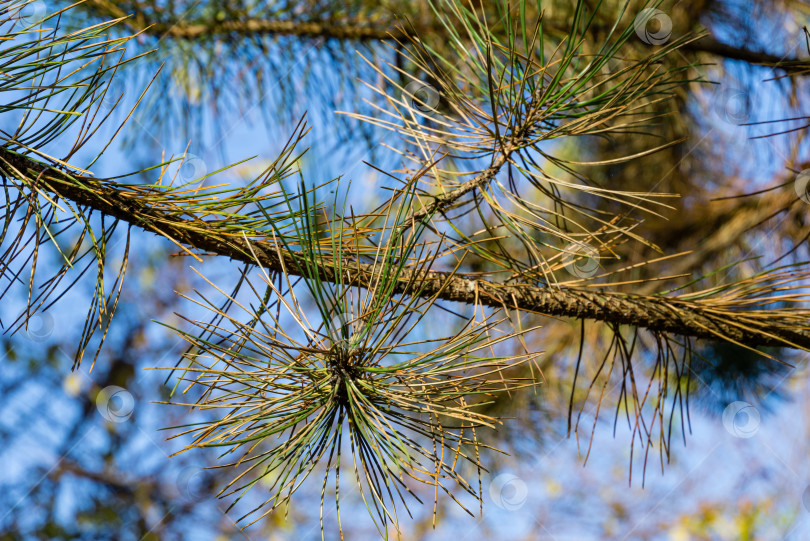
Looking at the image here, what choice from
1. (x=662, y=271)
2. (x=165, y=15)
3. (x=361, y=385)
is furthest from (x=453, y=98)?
(x=662, y=271)

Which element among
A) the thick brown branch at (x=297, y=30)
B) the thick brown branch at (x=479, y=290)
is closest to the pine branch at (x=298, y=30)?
the thick brown branch at (x=297, y=30)

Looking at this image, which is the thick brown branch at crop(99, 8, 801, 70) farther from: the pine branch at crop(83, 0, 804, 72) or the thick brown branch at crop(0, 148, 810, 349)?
the thick brown branch at crop(0, 148, 810, 349)

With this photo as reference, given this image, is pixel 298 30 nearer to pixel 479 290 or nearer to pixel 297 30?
pixel 297 30

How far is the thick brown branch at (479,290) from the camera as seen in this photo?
0.35 meters

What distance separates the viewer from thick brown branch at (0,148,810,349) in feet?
1.16

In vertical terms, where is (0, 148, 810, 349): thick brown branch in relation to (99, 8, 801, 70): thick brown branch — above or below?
below

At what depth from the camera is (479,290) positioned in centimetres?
43

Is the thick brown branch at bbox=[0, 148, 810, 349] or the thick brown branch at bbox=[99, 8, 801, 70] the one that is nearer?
the thick brown branch at bbox=[0, 148, 810, 349]

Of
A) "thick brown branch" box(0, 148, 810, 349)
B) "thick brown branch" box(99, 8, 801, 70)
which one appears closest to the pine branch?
"thick brown branch" box(99, 8, 801, 70)

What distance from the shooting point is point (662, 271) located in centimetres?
137

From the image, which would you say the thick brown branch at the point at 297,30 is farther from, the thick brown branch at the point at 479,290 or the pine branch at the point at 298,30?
the thick brown branch at the point at 479,290

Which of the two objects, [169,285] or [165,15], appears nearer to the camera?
[165,15]

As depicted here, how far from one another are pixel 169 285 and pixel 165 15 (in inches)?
63.5

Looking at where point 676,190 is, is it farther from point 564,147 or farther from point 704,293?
point 704,293
